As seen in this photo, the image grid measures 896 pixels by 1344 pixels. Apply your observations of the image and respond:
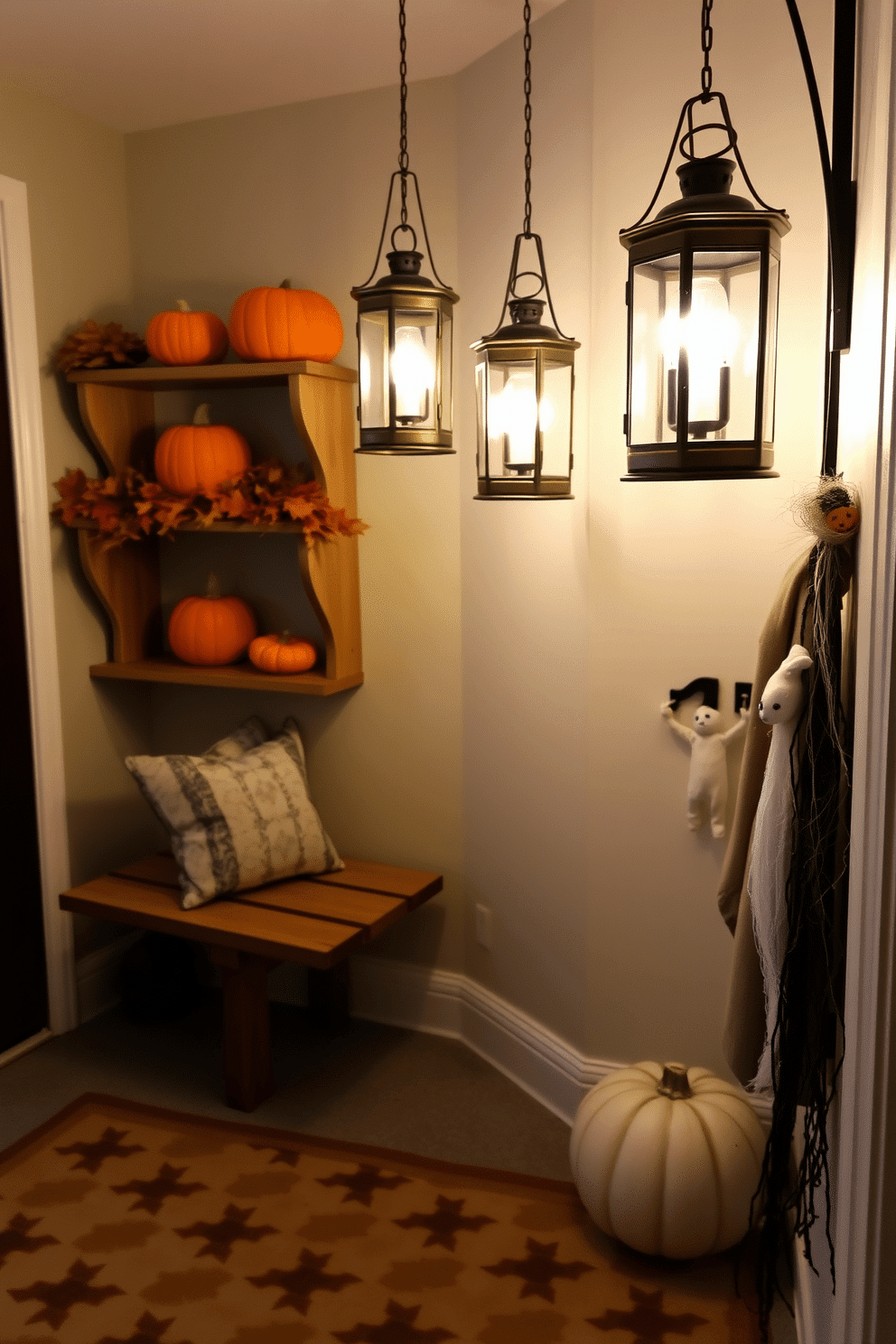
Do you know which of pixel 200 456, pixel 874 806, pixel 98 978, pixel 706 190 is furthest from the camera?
pixel 98 978

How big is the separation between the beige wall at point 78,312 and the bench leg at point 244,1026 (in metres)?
0.71

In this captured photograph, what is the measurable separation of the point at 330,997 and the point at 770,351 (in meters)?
2.16

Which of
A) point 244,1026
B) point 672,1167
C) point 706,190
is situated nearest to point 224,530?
point 244,1026

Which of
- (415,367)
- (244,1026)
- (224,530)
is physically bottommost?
(244,1026)

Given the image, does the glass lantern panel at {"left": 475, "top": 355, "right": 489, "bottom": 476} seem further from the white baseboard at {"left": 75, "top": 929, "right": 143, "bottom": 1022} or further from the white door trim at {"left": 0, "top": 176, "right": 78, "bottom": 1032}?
the white baseboard at {"left": 75, "top": 929, "right": 143, "bottom": 1022}

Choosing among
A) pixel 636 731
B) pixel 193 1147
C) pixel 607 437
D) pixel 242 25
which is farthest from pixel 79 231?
pixel 193 1147

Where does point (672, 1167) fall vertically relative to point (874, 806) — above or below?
below

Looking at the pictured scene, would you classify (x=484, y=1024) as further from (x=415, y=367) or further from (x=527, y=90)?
(x=527, y=90)

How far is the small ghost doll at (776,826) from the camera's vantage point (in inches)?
52.4

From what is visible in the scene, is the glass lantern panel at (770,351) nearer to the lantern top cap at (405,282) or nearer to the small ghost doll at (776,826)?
the small ghost doll at (776,826)

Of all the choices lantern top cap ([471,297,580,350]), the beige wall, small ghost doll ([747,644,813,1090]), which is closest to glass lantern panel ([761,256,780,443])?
small ghost doll ([747,644,813,1090])

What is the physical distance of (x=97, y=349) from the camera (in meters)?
2.85

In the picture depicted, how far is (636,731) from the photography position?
2.34 meters

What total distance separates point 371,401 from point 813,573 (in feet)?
3.13
